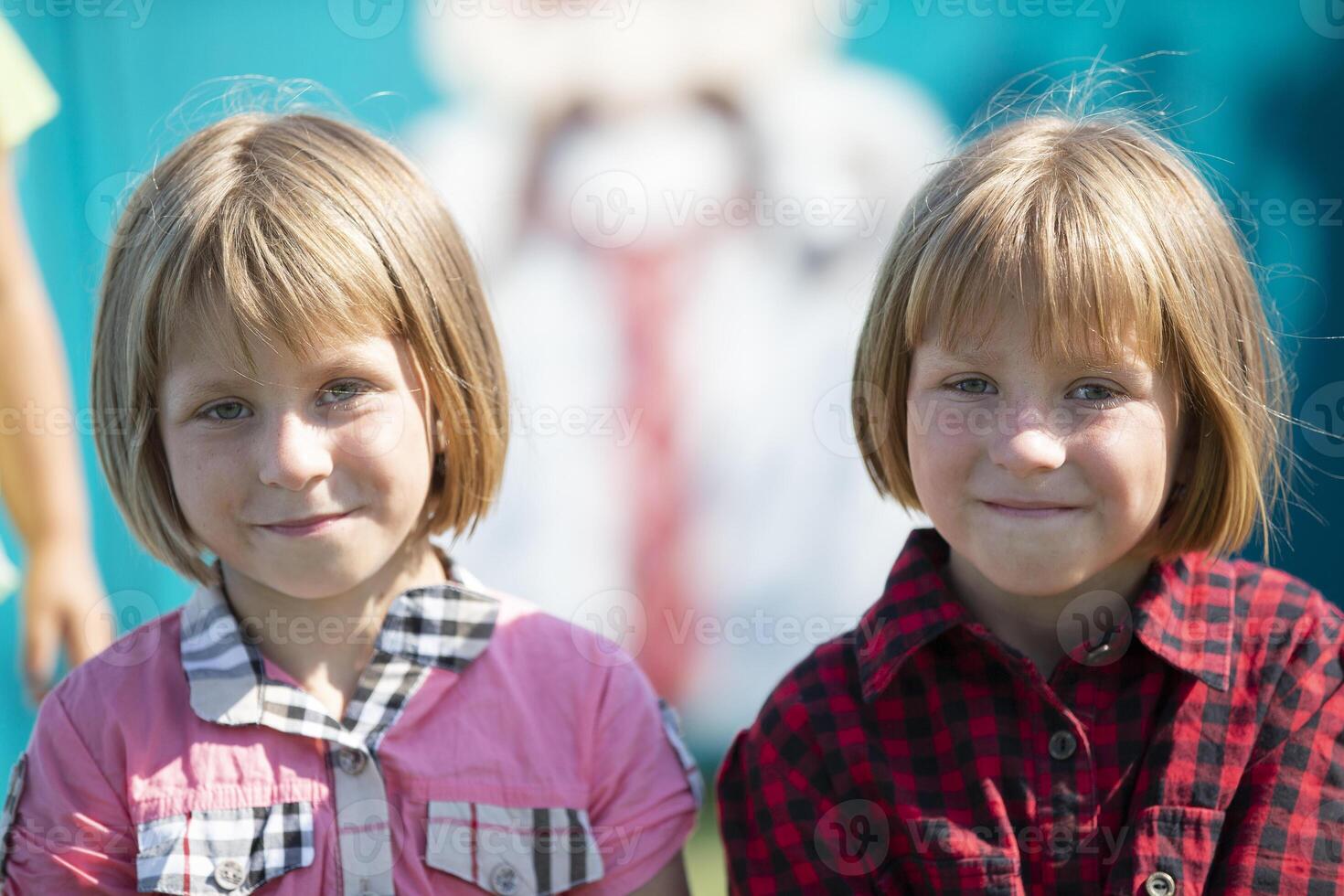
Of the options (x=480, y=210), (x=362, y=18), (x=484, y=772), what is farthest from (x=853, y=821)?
(x=362, y=18)

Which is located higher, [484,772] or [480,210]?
[480,210]

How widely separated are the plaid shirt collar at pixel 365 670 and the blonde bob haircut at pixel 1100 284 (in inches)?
22.1

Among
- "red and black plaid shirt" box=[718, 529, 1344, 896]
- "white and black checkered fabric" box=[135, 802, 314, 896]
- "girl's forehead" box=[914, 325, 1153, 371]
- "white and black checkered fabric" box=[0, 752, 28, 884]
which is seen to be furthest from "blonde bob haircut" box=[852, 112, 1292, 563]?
"white and black checkered fabric" box=[0, 752, 28, 884]

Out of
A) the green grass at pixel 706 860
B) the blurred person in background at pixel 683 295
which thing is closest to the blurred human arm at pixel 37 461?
the blurred person in background at pixel 683 295

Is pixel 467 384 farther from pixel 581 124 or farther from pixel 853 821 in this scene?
pixel 581 124

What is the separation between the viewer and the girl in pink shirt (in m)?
1.39

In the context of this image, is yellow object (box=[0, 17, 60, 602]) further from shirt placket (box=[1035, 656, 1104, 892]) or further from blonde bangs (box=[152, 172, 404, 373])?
shirt placket (box=[1035, 656, 1104, 892])

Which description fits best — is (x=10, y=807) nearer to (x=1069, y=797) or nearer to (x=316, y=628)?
(x=316, y=628)

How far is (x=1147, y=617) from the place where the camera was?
1390 millimetres

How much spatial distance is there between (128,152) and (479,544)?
1.00 metres

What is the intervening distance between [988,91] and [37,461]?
6.19 feet

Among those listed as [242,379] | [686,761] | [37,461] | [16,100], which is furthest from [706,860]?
[16,100]

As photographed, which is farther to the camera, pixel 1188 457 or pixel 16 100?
pixel 16 100

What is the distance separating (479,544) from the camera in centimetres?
261
